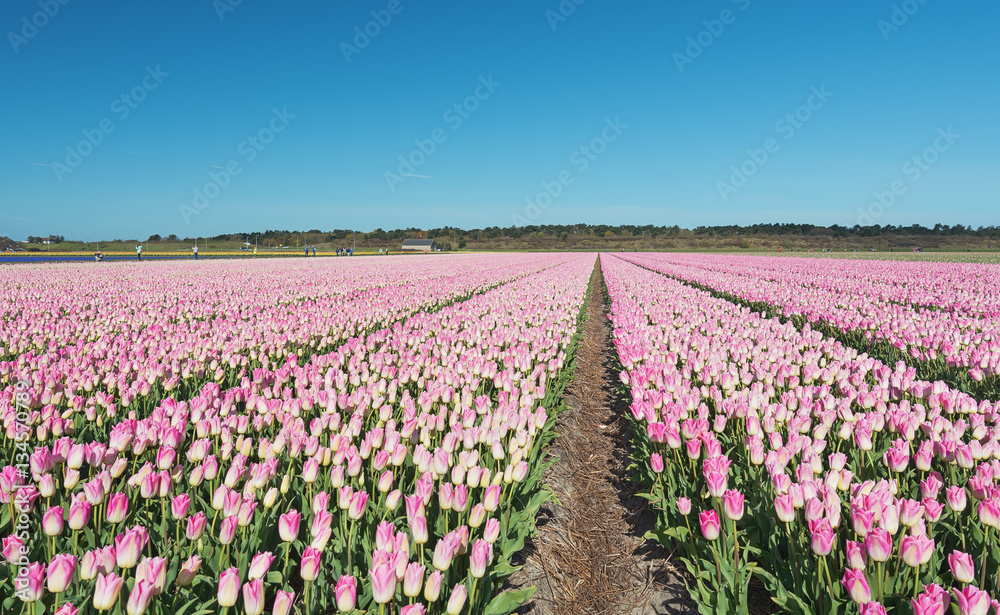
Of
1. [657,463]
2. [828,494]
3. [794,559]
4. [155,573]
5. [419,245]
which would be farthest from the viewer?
[419,245]

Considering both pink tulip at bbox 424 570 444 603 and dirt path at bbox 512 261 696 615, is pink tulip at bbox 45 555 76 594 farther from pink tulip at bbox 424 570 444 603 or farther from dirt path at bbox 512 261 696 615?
dirt path at bbox 512 261 696 615

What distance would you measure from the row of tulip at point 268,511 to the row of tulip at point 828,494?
35.9 inches

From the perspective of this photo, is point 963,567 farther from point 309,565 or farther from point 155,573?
point 155,573

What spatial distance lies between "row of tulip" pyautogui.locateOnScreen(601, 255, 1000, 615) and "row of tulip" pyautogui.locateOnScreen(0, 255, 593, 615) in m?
0.91

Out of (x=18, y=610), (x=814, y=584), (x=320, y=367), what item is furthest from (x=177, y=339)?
(x=814, y=584)

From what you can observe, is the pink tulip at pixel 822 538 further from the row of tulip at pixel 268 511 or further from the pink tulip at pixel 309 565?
the pink tulip at pixel 309 565

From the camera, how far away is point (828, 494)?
2.12 m

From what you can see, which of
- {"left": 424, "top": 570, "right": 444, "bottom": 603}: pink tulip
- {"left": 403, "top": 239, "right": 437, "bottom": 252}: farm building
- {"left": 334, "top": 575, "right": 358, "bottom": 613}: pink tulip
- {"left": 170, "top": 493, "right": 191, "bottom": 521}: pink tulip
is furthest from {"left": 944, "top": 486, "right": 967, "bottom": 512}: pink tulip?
{"left": 403, "top": 239, "right": 437, "bottom": 252}: farm building

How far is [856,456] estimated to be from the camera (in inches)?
126

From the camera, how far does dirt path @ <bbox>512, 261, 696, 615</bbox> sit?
2676 millimetres

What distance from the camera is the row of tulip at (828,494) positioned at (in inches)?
78.0

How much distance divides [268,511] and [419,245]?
12367 centimetres

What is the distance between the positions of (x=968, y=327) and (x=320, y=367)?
8.53 metres

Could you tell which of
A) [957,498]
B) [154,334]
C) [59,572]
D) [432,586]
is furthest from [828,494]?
[154,334]
